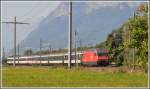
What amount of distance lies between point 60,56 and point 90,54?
7.28 m

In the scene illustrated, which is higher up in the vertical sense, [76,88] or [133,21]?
[133,21]

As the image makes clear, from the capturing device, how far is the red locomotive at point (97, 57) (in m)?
67.2

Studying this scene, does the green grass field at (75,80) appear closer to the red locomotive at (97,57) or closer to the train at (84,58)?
the red locomotive at (97,57)

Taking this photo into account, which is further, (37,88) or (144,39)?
(144,39)

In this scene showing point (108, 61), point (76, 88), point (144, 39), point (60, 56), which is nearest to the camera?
point (76, 88)

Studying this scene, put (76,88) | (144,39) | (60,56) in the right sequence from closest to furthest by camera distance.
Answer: (76,88)
(144,39)
(60,56)

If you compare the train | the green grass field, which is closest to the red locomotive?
the train

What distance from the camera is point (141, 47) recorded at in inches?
1425

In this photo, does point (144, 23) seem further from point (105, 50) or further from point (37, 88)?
point (105, 50)

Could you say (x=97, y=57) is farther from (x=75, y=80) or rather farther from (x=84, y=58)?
(x=75, y=80)

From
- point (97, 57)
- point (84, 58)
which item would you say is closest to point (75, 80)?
point (97, 57)

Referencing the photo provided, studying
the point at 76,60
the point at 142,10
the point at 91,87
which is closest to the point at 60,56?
the point at 76,60

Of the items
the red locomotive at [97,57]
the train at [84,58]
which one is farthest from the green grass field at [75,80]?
the train at [84,58]

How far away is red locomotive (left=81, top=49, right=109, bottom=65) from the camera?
67.2m
